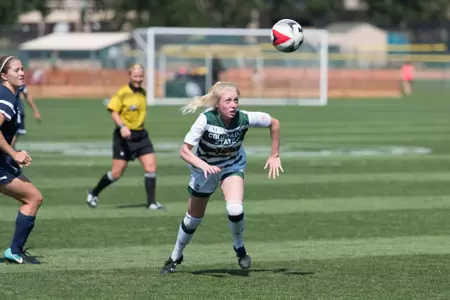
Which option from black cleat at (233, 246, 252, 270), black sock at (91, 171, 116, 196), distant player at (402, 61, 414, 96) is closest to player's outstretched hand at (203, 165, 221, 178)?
black cleat at (233, 246, 252, 270)

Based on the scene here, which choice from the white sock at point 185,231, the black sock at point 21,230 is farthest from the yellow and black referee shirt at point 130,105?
the white sock at point 185,231

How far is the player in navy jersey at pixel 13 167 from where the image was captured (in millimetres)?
9961

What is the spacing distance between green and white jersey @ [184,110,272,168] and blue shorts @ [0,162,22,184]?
1696 mm

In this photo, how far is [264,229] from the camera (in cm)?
1261

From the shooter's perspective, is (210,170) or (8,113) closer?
(210,170)

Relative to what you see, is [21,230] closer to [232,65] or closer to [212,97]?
[212,97]

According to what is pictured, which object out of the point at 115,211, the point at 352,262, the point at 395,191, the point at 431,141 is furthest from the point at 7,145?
the point at 431,141

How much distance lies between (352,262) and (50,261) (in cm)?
282

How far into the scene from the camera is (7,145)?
9.77m

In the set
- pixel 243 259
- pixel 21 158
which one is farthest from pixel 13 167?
pixel 243 259

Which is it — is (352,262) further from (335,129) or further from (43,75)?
(43,75)

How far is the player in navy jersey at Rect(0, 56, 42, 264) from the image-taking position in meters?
9.96

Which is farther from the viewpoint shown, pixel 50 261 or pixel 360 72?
pixel 360 72

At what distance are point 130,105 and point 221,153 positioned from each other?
5.24m
